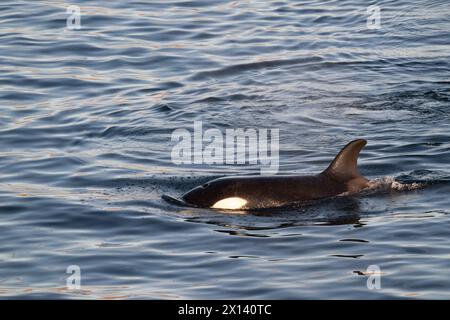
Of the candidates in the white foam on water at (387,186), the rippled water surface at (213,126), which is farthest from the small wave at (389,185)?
the rippled water surface at (213,126)

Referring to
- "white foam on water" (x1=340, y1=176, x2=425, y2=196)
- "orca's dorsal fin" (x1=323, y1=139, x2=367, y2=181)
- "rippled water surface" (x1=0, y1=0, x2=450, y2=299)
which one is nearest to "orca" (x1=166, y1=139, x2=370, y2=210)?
"orca's dorsal fin" (x1=323, y1=139, x2=367, y2=181)

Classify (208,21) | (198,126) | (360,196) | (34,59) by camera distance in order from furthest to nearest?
(208,21) → (34,59) → (198,126) → (360,196)

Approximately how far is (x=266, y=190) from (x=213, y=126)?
4216mm

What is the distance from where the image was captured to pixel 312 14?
24.4 m

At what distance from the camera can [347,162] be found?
41.6 ft

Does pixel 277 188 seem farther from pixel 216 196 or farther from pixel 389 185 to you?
pixel 389 185

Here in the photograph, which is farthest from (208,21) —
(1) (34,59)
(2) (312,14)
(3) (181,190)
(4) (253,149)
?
(3) (181,190)

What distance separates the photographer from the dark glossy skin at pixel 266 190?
491 inches

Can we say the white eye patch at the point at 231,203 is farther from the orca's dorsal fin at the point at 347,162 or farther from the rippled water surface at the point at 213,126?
the orca's dorsal fin at the point at 347,162

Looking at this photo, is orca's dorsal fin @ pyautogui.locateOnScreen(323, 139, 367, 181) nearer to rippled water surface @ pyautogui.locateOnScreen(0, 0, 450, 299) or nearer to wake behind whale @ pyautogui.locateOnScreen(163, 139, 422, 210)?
wake behind whale @ pyautogui.locateOnScreen(163, 139, 422, 210)

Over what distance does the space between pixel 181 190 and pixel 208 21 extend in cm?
1080

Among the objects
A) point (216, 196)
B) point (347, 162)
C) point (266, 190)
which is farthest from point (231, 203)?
point (347, 162)

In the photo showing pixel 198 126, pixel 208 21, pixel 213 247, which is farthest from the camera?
pixel 208 21
